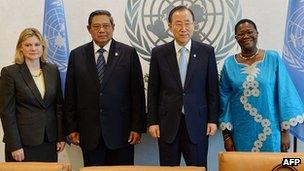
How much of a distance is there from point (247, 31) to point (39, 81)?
1.44m

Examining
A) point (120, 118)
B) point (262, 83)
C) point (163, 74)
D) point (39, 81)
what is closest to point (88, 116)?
point (120, 118)

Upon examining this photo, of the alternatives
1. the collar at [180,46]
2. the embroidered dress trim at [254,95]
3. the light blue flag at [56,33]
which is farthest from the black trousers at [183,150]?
the light blue flag at [56,33]

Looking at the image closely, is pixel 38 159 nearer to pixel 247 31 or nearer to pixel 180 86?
pixel 180 86

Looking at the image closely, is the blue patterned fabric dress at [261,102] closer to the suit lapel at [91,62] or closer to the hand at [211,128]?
the hand at [211,128]

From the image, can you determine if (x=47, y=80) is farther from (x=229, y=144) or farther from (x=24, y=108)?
(x=229, y=144)

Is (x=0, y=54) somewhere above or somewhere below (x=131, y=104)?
above

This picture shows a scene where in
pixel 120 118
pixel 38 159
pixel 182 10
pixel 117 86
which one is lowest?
pixel 38 159

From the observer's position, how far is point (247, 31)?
257cm

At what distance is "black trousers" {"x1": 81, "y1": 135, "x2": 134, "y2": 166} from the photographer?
9.09ft

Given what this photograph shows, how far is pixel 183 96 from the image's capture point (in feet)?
8.44

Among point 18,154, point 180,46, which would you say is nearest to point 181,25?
point 180,46

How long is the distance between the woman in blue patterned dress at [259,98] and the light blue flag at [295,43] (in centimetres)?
39

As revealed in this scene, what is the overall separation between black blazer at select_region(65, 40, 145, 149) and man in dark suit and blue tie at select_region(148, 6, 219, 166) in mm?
145

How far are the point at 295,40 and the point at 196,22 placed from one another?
796mm
